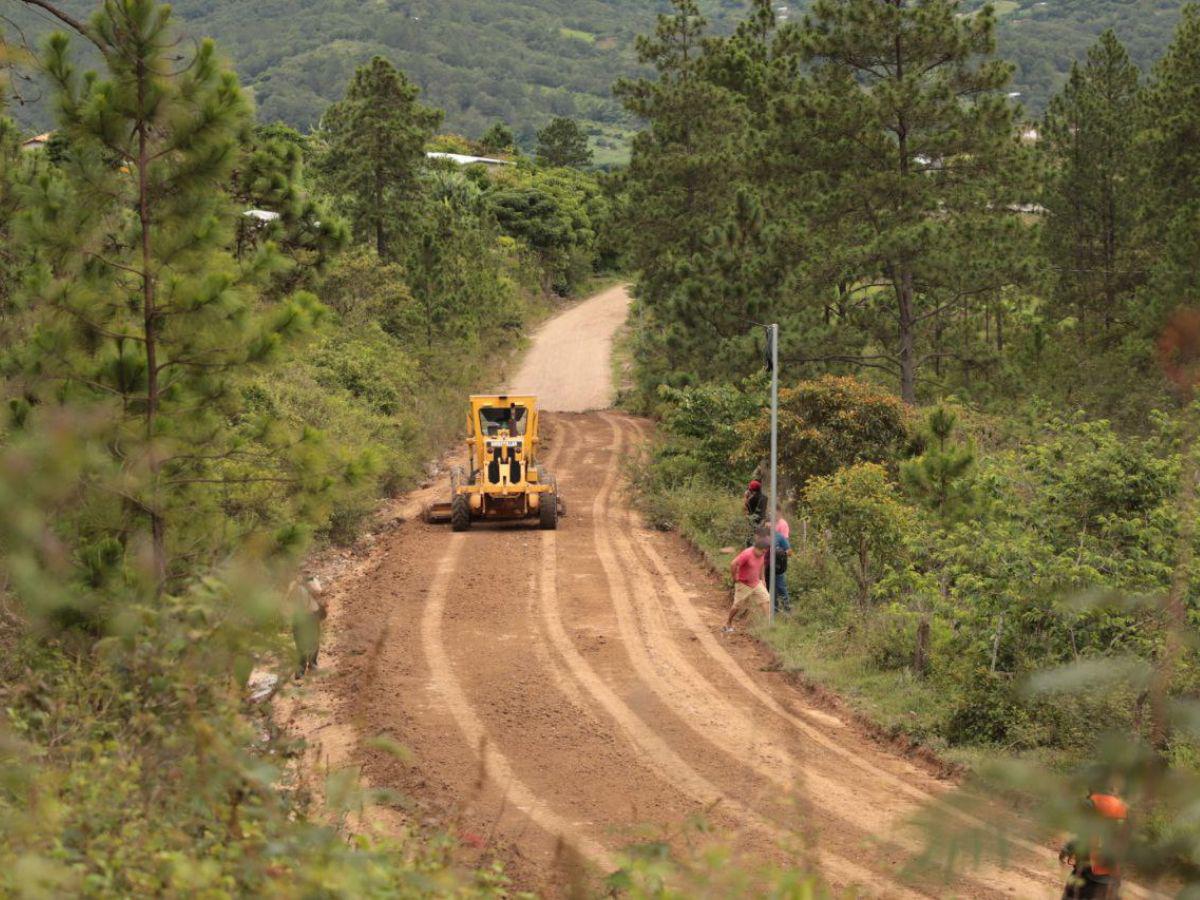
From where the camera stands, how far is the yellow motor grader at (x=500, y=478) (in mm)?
22438

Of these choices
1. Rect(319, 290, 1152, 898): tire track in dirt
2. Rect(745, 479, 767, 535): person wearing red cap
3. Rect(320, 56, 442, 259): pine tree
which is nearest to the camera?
Rect(319, 290, 1152, 898): tire track in dirt

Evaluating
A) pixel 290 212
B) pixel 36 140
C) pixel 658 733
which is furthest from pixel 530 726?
pixel 36 140

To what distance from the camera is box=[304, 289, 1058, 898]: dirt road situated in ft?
30.5

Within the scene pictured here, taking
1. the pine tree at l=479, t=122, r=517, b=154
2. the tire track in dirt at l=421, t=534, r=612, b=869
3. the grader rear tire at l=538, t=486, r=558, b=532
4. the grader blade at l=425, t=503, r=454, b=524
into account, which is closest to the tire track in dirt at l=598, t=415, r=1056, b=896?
the tire track in dirt at l=421, t=534, r=612, b=869

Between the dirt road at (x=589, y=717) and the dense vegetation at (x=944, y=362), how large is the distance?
104 cm

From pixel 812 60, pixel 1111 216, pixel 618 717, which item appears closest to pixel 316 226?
pixel 812 60

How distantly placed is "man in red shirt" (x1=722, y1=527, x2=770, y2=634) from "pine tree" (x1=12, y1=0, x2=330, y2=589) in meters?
7.50

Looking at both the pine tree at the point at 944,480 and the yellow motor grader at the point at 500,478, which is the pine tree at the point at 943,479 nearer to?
the pine tree at the point at 944,480

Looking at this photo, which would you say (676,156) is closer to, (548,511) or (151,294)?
(548,511)

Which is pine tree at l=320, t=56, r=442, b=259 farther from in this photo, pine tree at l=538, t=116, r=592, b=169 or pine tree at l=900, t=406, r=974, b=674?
pine tree at l=538, t=116, r=592, b=169

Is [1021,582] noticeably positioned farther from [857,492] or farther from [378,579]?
[378,579]

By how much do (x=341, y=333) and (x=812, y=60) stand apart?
13392 mm

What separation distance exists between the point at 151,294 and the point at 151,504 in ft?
5.23

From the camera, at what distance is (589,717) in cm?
1284
